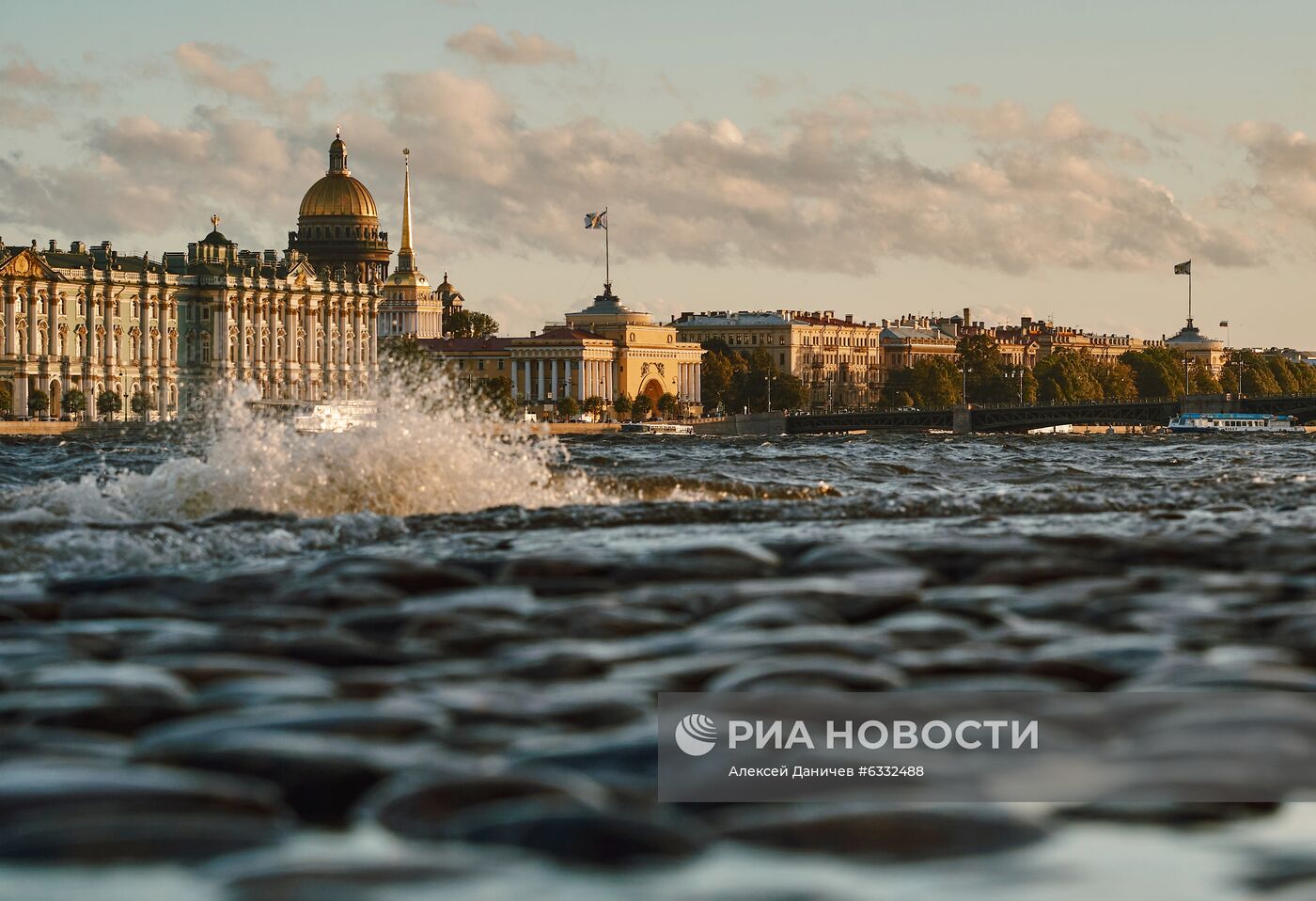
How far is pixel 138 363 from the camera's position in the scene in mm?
143875

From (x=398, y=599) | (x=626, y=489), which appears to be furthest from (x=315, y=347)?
(x=398, y=599)

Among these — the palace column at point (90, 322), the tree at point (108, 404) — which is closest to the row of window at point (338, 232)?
the palace column at point (90, 322)

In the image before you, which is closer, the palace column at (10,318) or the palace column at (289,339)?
the palace column at (10,318)

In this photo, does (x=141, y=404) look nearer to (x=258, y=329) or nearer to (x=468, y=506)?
(x=258, y=329)

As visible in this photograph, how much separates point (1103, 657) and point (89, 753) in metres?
3.91

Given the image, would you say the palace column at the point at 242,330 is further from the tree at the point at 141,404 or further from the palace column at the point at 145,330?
the tree at the point at 141,404

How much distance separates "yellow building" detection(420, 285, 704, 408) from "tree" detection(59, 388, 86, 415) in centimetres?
5616

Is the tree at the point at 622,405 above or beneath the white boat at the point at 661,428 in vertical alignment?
above

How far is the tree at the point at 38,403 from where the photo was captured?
414 ft

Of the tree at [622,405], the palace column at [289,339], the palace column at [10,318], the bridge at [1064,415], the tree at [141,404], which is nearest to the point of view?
the bridge at [1064,415]

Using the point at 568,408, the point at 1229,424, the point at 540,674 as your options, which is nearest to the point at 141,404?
the point at 568,408

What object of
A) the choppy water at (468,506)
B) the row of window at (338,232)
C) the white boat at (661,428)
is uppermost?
the row of window at (338,232)

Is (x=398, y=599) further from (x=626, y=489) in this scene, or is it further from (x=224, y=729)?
(x=626, y=489)

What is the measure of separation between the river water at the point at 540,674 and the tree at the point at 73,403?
11487 centimetres
